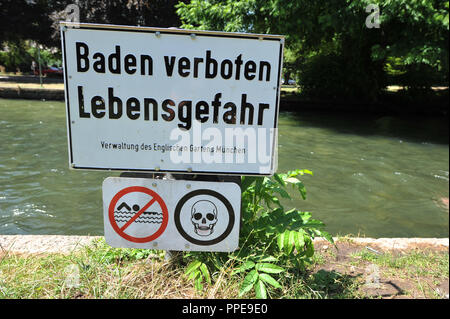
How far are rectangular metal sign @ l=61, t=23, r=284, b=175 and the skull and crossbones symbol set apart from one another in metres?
0.20

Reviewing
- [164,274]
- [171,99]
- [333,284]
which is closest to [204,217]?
[164,274]

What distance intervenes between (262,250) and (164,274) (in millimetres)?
655

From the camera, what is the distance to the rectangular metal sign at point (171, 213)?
1855 mm

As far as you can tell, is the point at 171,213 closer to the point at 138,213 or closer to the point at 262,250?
the point at 138,213

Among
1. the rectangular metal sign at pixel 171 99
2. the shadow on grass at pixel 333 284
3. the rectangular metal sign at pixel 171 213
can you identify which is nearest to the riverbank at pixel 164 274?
the shadow on grass at pixel 333 284

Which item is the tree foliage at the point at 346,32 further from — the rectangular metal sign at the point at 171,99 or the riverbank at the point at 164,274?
the rectangular metal sign at the point at 171,99

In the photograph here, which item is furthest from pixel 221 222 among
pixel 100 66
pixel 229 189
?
pixel 100 66

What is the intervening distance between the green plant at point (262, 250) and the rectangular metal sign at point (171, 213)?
0.22m

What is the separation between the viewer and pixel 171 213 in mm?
1884

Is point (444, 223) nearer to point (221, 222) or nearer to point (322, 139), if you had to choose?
point (221, 222)

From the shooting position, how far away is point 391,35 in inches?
490

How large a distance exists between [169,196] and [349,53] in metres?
18.7

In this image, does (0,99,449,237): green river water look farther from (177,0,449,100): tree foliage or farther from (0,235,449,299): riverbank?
(177,0,449,100): tree foliage

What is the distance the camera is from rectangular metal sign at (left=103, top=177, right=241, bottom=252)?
1855 mm
